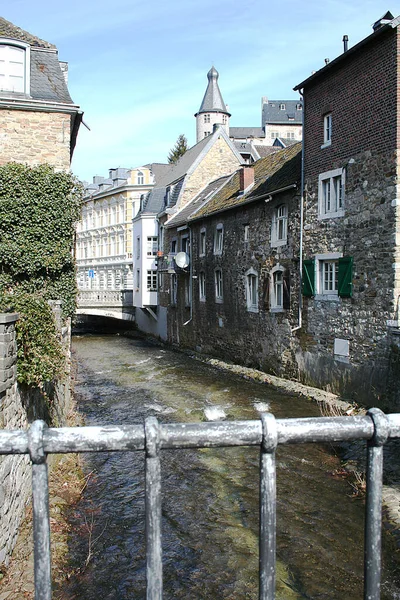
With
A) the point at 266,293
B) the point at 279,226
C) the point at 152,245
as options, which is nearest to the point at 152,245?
the point at 152,245

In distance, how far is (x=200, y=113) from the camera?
77.0 m

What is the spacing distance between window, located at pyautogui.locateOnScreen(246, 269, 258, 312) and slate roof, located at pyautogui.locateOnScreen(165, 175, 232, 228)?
345 inches

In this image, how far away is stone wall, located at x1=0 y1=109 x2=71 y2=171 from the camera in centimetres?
1488

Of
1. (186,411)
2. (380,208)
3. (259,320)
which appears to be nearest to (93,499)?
(186,411)

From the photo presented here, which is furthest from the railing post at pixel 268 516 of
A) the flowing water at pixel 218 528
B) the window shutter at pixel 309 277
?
the window shutter at pixel 309 277

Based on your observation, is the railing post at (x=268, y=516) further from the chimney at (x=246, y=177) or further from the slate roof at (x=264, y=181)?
the chimney at (x=246, y=177)

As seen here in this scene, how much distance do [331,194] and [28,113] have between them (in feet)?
30.4

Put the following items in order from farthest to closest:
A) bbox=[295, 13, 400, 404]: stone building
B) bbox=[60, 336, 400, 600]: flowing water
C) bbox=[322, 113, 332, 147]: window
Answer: bbox=[322, 113, 332, 147]: window, bbox=[295, 13, 400, 404]: stone building, bbox=[60, 336, 400, 600]: flowing water

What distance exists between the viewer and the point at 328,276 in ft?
58.2

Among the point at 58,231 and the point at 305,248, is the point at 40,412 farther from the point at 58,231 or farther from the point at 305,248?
the point at 305,248

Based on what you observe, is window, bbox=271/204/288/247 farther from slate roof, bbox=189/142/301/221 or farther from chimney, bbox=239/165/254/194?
chimney, bbox=239/165/254/194

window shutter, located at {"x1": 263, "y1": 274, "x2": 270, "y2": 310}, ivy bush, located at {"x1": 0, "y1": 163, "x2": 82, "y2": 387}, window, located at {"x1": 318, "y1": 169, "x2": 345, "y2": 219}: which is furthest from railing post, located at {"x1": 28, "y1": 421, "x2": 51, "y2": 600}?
window shutter, located at {"x1": 263, "y1": 274, "x2": 270, "y2": 310}

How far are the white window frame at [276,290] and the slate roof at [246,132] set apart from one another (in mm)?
69951

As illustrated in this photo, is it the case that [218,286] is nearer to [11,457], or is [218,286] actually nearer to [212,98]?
[11,457]
